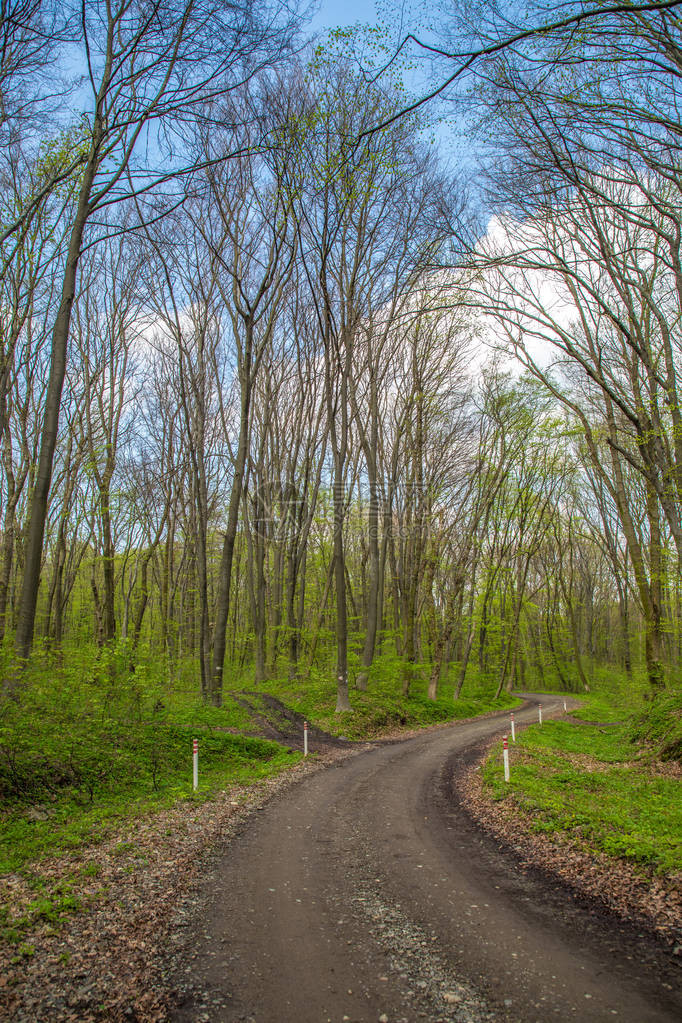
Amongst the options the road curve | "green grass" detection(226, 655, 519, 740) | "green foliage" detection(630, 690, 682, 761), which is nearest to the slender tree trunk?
the road curve

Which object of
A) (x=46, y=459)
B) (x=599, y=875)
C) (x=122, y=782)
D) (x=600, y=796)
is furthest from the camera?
(x=46, y=459)

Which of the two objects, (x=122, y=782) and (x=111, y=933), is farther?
(x=122, y=782)

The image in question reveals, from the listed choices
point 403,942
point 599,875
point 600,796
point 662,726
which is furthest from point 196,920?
point 662,726

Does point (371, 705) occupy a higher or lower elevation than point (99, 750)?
lower

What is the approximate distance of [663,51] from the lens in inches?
279

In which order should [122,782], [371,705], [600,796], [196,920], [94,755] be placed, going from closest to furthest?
1. [196,920]
2. [600,796]
3. [122,782]
4. [94,755]
5. [371,705]

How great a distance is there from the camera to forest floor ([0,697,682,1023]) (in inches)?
140

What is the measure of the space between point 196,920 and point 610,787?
7.62 metres

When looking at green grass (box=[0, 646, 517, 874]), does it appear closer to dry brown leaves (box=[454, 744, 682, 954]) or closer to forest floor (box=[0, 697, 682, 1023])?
forest floor (box=[0, 697, 682, 1023])

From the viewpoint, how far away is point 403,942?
4.39m

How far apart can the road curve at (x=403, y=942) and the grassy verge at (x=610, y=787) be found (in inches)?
43.9

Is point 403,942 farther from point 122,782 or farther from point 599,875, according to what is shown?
point 122,782

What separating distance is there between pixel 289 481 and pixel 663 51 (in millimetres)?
18781

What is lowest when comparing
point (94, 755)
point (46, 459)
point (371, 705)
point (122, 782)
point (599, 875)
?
point (371, 705)
